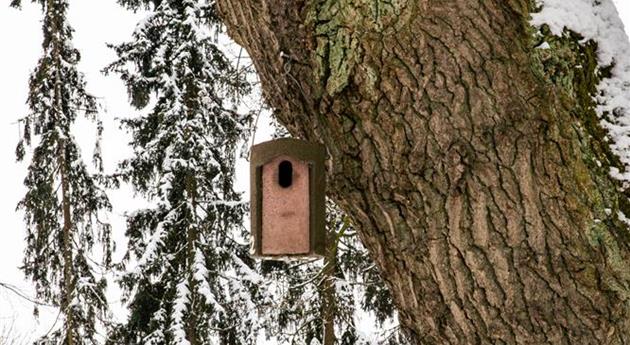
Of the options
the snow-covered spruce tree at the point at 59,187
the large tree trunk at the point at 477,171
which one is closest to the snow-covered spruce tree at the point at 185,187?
the snow-covered spruce tree at the point at 59,187

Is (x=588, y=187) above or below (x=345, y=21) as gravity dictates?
below

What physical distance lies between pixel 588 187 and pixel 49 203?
34.5 ft

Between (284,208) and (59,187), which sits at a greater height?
(59,187)

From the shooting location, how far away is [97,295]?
11.2m

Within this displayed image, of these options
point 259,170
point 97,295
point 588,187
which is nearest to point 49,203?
point 97,295

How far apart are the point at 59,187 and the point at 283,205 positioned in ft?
32.2

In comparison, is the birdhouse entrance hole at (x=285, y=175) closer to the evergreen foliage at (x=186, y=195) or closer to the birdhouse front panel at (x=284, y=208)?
the birdhouse front panel at (x=284, y=208)

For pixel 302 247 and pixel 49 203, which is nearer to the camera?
pixel 302 247

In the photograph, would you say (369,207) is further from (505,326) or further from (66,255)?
(66,255)

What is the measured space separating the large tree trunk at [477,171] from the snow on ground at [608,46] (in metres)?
0.08

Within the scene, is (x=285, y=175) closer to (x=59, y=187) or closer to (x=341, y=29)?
(x=341, y=29)

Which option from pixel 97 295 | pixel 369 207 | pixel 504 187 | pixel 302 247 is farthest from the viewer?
pixel 97 295

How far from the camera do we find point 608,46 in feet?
7.16

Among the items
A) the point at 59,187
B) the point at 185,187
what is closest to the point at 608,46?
the point at 185,187
